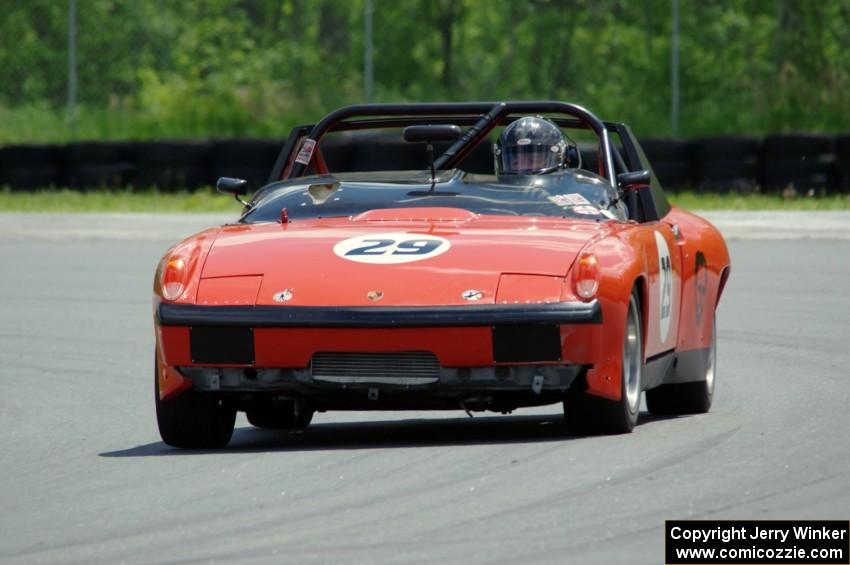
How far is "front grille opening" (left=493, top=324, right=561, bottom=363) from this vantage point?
6.94 meters

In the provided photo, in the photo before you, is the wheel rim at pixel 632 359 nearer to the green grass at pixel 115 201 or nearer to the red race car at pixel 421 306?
the red race car at pixel 421 306

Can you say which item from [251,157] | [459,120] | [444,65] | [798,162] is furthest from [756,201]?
[459,120]

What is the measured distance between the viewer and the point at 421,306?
6.98 metres

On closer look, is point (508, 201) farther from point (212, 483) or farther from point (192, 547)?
point (192, 547)

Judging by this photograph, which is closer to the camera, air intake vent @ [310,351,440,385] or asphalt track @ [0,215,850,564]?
asphalt track @ [0,215,850,564]

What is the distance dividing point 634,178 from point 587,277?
1.39m

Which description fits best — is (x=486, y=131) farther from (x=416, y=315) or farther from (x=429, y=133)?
(x=416, y=315)

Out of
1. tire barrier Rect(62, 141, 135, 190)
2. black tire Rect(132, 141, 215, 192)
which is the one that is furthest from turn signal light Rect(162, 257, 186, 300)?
tire barrier Rect(62, 141, 135, 190)

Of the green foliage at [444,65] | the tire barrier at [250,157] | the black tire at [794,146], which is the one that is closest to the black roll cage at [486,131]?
the black tire at [794,146]

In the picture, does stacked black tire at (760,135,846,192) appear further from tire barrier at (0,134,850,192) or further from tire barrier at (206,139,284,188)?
tire barrier at (206,139,284,188)

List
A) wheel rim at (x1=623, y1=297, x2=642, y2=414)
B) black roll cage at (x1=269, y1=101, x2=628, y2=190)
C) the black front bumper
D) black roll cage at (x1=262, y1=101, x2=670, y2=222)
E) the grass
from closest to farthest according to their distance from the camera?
the black front bumper < wheel rim at (x1=623, y1=297, x2=642, y2=414) < black roll cage at (x1=262, y1=101, x2=670, y2=222) < black roll cage at (x1=269, y1=101, x2=628, y2=190) < the grass

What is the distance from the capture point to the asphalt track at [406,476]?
5.33 m

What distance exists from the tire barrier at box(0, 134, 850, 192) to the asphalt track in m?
13.7

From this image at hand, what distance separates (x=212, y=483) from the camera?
650cm
